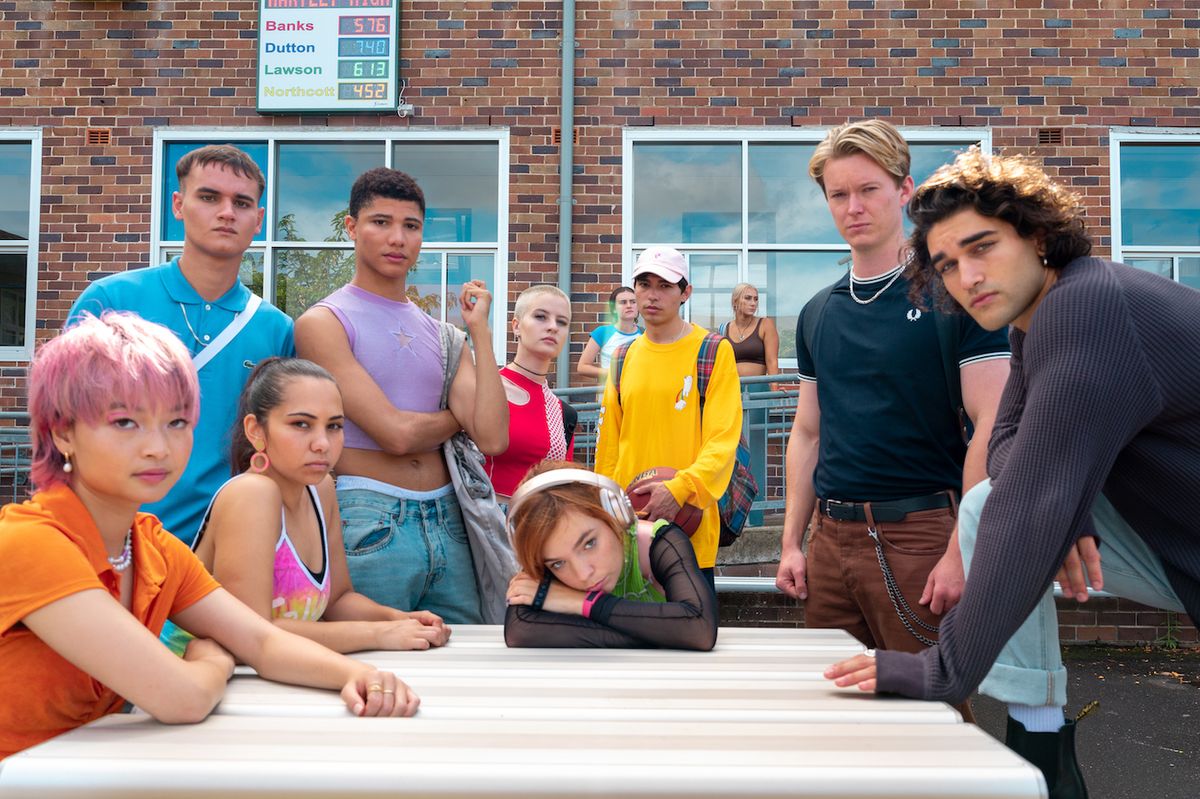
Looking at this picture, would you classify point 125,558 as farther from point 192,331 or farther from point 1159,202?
point 1159,202

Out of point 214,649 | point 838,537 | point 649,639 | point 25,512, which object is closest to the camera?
point 25,512

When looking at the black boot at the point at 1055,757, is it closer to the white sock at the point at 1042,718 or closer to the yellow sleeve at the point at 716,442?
the white sock at the point at 1042,718

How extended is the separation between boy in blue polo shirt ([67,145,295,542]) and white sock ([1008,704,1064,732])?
2242 millimetres

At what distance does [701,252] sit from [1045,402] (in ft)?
23.8

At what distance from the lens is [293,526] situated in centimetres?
255

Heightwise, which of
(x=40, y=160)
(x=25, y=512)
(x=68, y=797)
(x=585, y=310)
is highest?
(x=40, y=160)

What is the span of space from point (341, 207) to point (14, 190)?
2.99 meters

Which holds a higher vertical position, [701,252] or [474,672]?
[701,252]

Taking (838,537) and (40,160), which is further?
(40,160)

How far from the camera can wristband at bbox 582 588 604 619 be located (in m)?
2.37

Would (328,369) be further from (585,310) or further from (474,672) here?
(585,310)

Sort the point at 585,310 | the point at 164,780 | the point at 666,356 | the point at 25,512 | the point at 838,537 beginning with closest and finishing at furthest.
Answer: the point at 164,780 → the point at 25,512 → the point at 838,537 → the point at 666,356 → the point at 585,310

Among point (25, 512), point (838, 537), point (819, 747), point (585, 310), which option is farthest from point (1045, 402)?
point (585, 310)

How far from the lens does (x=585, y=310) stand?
28.3 feet
